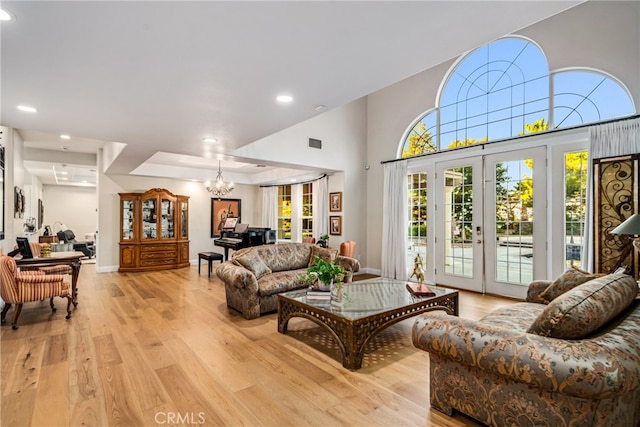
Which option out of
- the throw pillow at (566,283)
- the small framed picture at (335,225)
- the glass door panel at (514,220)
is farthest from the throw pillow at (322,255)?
the throw pillow at (566,283)

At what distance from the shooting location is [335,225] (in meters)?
7.26

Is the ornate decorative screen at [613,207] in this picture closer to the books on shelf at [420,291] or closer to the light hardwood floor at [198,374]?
the light hardwood floor at [198,374]

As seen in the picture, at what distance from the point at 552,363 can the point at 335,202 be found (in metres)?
5.88

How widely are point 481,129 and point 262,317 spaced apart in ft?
15.7

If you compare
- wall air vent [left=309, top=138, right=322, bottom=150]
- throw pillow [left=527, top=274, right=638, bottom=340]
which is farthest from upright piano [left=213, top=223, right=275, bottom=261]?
throw pillow [left=527, top=274, right=638, bottom=340]

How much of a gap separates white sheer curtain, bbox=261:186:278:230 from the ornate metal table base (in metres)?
6.19

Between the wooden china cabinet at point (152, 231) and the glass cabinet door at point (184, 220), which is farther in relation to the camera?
the glass cabinet door at point (184, 220)

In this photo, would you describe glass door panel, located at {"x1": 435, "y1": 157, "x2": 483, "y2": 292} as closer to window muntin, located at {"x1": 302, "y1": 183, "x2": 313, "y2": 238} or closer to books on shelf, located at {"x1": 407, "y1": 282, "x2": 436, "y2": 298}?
books on shelf, located at {"x1": 407, "y1": 282, "x2": 436, "y2": 298}

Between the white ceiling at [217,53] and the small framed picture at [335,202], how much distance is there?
3.66 m

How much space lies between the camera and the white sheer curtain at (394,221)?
21.4ft

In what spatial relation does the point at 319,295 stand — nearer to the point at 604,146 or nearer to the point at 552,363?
the point at 552,363

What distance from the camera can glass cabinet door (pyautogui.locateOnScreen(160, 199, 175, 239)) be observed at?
8.02 m

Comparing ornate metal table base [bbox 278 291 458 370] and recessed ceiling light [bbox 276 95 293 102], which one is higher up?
recessed ceiling light [bbox 276 95 293 102]

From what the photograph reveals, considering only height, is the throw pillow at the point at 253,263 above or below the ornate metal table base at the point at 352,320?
above
